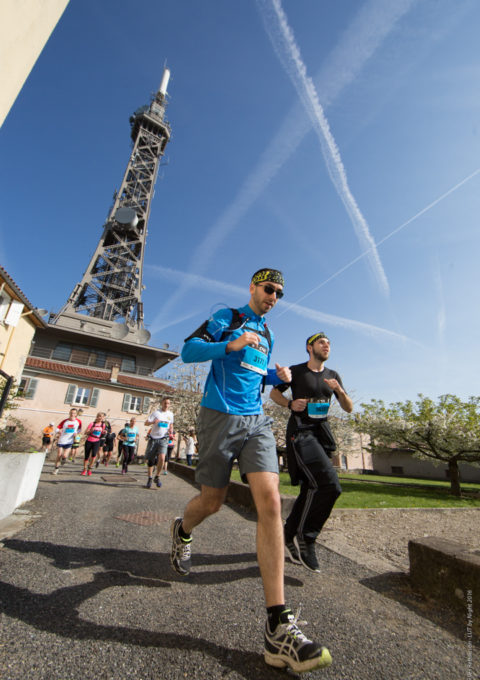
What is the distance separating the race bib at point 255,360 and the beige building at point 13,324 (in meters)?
14.9

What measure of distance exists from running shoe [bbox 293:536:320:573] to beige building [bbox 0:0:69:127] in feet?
14.8

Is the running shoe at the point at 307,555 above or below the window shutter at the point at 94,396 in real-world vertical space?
below

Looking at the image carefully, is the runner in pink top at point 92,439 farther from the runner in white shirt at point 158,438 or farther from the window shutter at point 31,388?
the window shutter at point 31,388

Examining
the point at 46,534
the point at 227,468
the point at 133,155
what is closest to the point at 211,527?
the point at 46,534

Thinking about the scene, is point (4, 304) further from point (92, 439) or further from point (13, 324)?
point (92, 439)

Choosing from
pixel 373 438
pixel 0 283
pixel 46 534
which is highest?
pixel 0 283

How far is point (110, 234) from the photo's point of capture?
45156 mm

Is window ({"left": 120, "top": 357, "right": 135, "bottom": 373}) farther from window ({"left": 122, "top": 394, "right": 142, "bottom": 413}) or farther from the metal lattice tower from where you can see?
window ({"left": 122, "top": 394, "right": 142, "bottom": 413})

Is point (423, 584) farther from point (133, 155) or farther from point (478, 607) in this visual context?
point (133, 155)

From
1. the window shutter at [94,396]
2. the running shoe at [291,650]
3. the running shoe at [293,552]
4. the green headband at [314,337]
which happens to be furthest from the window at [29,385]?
the running shoe at [291,650]

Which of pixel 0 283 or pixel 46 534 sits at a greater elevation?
pixel 0 283

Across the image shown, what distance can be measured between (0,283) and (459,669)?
17589 millimetres

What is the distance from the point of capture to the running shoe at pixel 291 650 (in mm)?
1380

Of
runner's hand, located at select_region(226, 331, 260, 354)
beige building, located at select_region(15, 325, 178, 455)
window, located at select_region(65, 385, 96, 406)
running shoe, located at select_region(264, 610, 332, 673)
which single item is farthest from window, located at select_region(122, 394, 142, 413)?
running shoe, located at select_region(264, 610, 332, 673)
